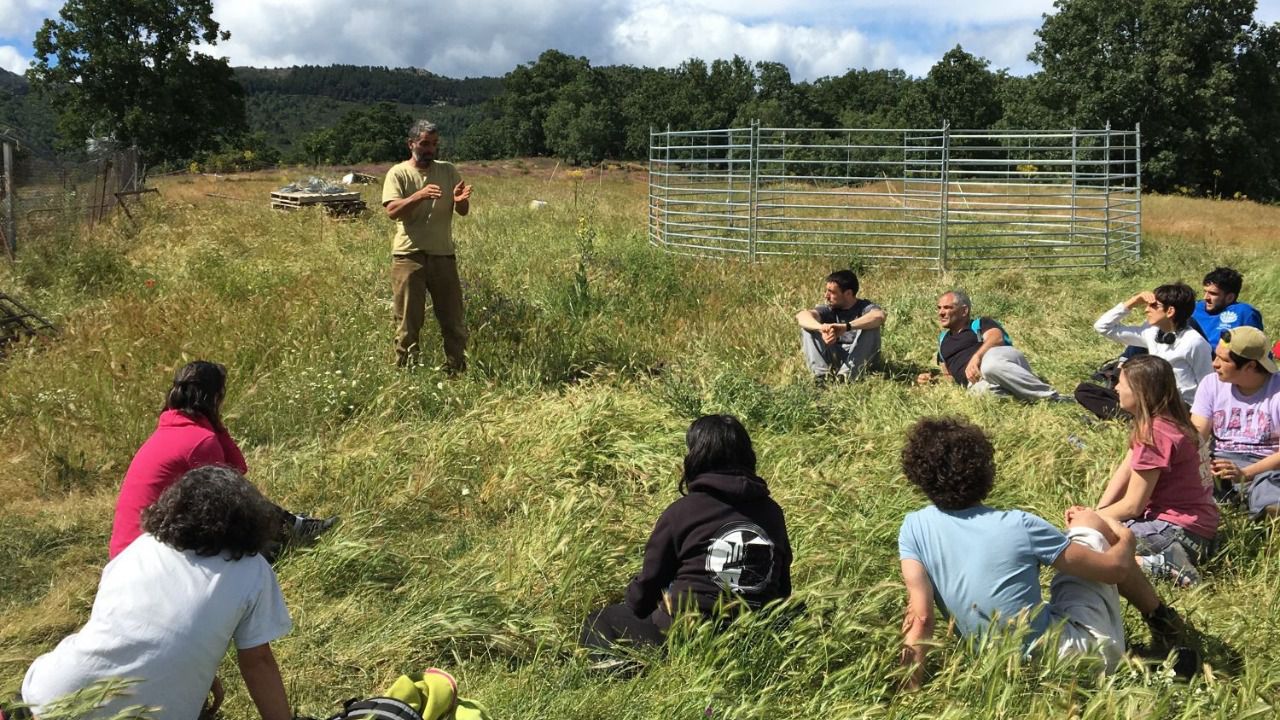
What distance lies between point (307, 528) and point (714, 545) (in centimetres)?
218

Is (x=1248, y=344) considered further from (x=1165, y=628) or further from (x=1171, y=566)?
(x=1165, y=628)

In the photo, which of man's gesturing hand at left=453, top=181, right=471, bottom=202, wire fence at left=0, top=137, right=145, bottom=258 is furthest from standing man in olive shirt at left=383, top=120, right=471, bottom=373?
wire fence at left=0, top=137, right=145, bottom=258

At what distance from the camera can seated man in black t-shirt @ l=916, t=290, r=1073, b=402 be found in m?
6.17

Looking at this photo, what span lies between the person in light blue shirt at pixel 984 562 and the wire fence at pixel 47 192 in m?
11.9

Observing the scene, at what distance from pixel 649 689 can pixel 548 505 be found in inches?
68.5

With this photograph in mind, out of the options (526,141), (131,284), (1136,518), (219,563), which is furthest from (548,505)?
(526,141)

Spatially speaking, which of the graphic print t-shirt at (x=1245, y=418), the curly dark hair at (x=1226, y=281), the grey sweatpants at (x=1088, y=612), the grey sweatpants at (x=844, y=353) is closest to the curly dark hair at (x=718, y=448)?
the grey sweatpants at (x=1088, y=612)

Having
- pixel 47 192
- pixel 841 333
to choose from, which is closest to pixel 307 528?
pixel 841 333

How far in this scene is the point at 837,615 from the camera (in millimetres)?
3109

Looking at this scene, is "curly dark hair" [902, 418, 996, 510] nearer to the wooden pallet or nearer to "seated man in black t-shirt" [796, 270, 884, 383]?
"seated man in black t-shirt" [796, 270, 884, 383]

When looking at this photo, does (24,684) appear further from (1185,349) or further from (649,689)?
(1185,349)

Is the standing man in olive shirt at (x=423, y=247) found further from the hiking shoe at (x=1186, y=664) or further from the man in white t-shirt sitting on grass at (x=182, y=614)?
the hiking shoe at (x=1186, y=664)

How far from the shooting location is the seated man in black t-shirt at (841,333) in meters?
6.86

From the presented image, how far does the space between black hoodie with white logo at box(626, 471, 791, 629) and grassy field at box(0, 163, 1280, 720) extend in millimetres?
126
